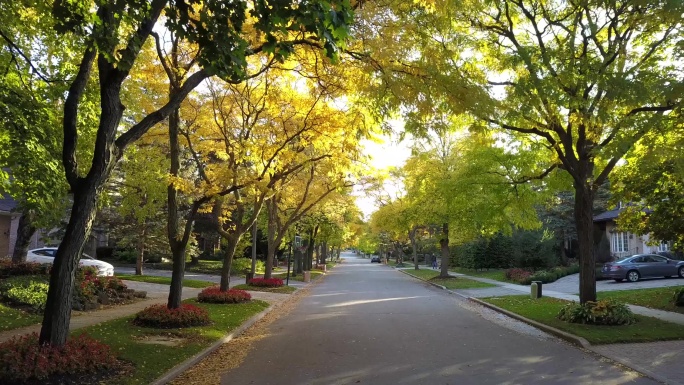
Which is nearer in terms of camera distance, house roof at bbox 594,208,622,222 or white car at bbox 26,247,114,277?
white car at bbox 26,247,114,277

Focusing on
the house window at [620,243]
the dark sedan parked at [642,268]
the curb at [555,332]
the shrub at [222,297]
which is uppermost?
the house window at [620,243]

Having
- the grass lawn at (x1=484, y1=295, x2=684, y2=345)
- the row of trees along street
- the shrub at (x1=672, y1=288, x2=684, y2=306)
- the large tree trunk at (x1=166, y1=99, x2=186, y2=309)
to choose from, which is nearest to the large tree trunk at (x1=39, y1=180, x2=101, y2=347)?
the row of trees along street

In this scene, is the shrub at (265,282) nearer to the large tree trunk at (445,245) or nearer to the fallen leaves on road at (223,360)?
the fallen leaves on road at (223,360)

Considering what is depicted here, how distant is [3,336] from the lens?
1014cm

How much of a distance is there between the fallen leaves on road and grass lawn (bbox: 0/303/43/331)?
4.63 meters

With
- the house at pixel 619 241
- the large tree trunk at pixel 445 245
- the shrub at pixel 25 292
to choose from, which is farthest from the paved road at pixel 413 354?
the house at pixel 619 241

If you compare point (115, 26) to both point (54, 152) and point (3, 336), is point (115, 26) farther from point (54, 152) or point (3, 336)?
point (3, 336)

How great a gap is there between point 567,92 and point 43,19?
36.6 ft

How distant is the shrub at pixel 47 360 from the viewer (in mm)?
6422

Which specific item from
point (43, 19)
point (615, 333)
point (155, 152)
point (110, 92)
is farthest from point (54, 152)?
point (615, 333)

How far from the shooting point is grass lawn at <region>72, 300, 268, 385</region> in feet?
25.4

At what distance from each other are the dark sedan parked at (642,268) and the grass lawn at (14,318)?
81.2 ft

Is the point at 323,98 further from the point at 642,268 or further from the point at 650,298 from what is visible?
the point at 642,268

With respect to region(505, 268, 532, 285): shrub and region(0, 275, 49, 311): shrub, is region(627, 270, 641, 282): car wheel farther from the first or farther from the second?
region(0, 275, 49, 311): shrub
